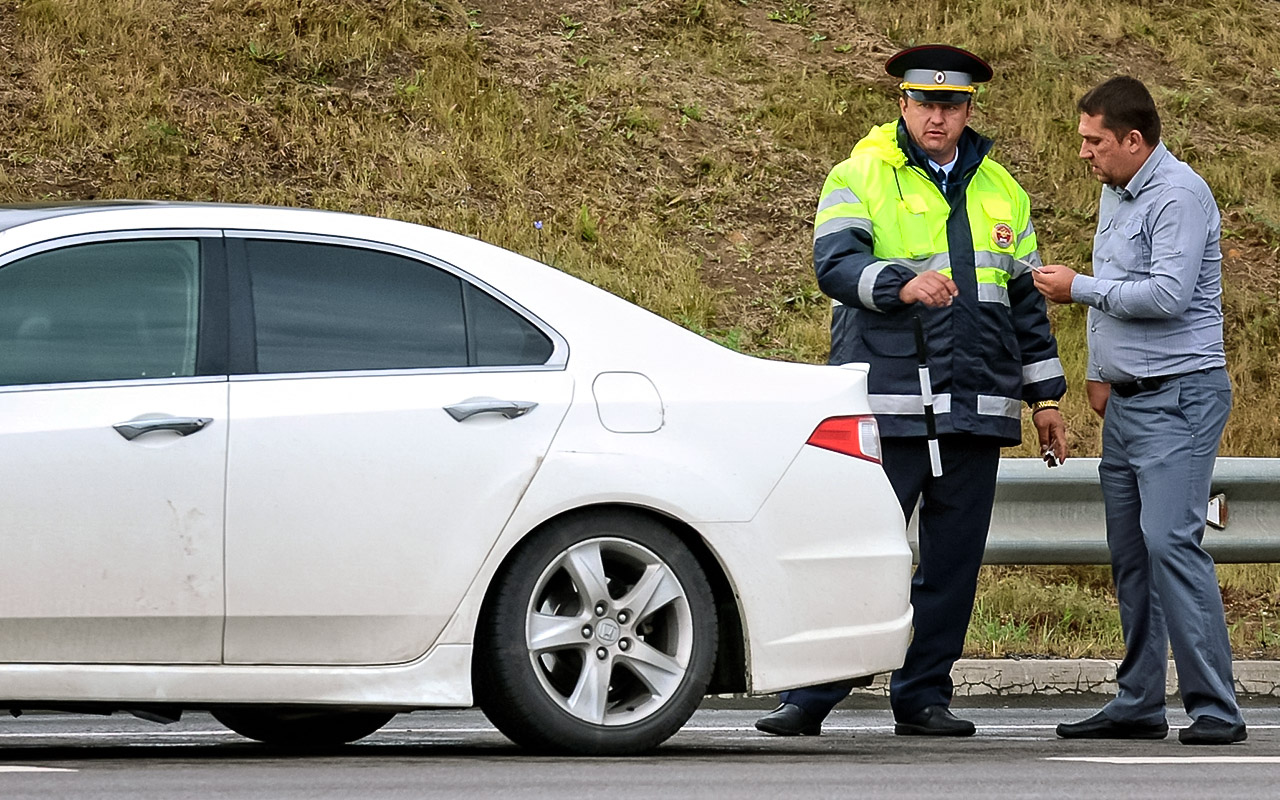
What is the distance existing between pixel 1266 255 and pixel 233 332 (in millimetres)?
11830

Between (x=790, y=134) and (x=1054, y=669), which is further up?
(x=790, y=134)

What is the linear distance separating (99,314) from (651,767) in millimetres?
1798

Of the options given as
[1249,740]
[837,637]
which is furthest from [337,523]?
[1249,740]

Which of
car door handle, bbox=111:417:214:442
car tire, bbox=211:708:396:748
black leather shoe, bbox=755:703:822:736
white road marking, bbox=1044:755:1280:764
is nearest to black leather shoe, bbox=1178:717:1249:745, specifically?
white road marking, bbox=1044:755:1280:764

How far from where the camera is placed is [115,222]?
5.36 metres

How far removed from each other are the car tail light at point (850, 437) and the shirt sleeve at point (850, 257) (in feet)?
2.69

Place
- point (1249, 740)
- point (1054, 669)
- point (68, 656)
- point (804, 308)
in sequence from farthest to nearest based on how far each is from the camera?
1. point (804, 308)
2. point (1054, 669)
3. point (1249, 740)
4. point (68, 656)

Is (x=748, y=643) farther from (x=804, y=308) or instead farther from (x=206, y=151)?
(x=206, y=151)

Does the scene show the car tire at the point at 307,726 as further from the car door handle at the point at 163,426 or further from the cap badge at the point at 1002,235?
the cap badge at the point at 1002,235

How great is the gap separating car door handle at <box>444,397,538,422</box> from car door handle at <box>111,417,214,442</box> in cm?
62

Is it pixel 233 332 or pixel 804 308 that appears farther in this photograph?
→ pixel 804 308

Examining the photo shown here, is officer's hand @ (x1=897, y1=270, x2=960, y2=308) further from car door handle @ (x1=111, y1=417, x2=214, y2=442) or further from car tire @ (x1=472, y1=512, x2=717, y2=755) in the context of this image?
car door handle @ (x1=111, y1=417, x2=214, y2=442)

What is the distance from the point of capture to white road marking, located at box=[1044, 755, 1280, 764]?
216 inches

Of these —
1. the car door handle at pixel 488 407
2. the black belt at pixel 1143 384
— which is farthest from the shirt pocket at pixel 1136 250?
the car door handle at pixel 488 407
